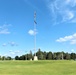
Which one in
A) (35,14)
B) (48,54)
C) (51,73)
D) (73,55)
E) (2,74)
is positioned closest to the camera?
(2,74)

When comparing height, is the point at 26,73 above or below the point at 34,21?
below

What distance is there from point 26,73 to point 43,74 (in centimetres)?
197

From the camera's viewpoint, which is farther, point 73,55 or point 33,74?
point 73,55

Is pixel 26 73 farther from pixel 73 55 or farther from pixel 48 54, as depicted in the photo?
pixel 73 55

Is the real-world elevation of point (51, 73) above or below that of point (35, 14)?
below

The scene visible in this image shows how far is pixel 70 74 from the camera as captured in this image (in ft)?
85.5

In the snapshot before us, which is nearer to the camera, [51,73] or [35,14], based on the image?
[51,73]

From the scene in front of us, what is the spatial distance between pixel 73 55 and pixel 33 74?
145273 millimetres

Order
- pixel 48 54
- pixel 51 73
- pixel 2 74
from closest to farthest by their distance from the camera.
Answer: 1. pixel 2 74
2. pixel 51 73
3. pixel 48 54

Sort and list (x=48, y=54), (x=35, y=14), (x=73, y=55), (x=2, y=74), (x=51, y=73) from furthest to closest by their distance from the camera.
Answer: (x=73, y=55) < (x=48, y=54) < (x=35, y=14) < (x=51, y=73) < (x=2, y=74)

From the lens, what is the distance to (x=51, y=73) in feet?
87.8

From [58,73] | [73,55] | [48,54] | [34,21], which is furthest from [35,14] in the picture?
[73,55]

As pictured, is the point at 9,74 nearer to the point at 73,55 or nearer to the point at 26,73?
the point at 26,73

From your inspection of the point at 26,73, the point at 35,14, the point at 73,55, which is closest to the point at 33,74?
the point at 26,73
